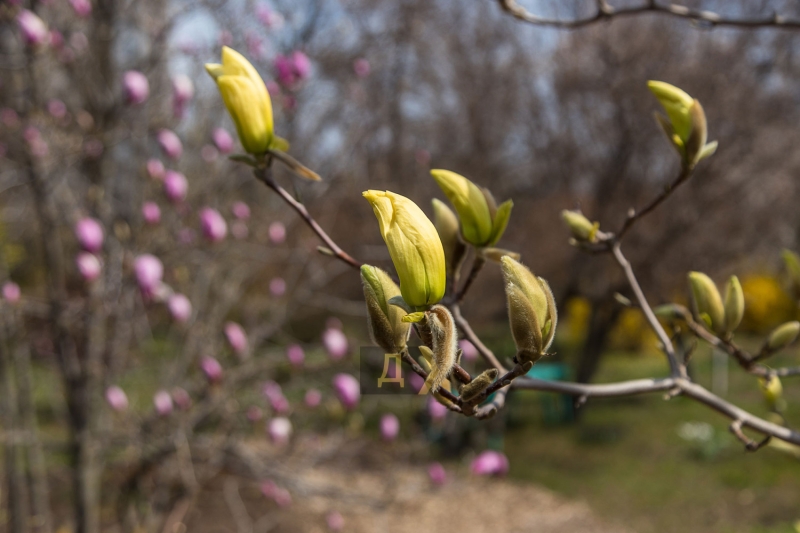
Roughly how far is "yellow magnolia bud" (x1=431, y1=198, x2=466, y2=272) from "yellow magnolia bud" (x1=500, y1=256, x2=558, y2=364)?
17cm

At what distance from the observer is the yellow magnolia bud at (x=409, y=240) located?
1.40 feet

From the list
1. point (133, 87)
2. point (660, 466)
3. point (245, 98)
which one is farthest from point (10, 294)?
point (660, 466)

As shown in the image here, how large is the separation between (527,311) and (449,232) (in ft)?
0.68

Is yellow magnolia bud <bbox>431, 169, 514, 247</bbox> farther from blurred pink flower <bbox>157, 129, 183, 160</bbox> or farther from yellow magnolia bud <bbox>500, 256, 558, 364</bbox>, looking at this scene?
blurred pink flower <bbox>157, 129, 183, 160</bbox>

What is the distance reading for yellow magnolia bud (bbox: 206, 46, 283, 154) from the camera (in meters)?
0.57

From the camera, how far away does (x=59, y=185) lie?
213 centimetres

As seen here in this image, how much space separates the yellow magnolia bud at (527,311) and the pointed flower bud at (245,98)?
28 centimetres

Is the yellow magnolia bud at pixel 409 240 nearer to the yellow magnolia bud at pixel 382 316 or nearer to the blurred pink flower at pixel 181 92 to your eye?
the yellow magnolia bud at pixel 382 316

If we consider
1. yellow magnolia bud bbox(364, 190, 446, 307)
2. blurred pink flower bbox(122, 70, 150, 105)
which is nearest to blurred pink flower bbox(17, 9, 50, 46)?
blurred pink flower bbox(122, 70, 150, 105)

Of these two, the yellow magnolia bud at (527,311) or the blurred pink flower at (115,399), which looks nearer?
the yellow magnolia bud at (527,311)

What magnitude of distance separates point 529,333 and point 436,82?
5699 mm

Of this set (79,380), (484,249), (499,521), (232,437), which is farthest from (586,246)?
(499,521)

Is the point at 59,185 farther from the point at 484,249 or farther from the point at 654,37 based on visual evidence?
the point at 654,37

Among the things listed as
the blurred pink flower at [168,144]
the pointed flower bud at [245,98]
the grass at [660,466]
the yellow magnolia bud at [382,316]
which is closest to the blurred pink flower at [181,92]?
the blurred pink flower at [168,144]
